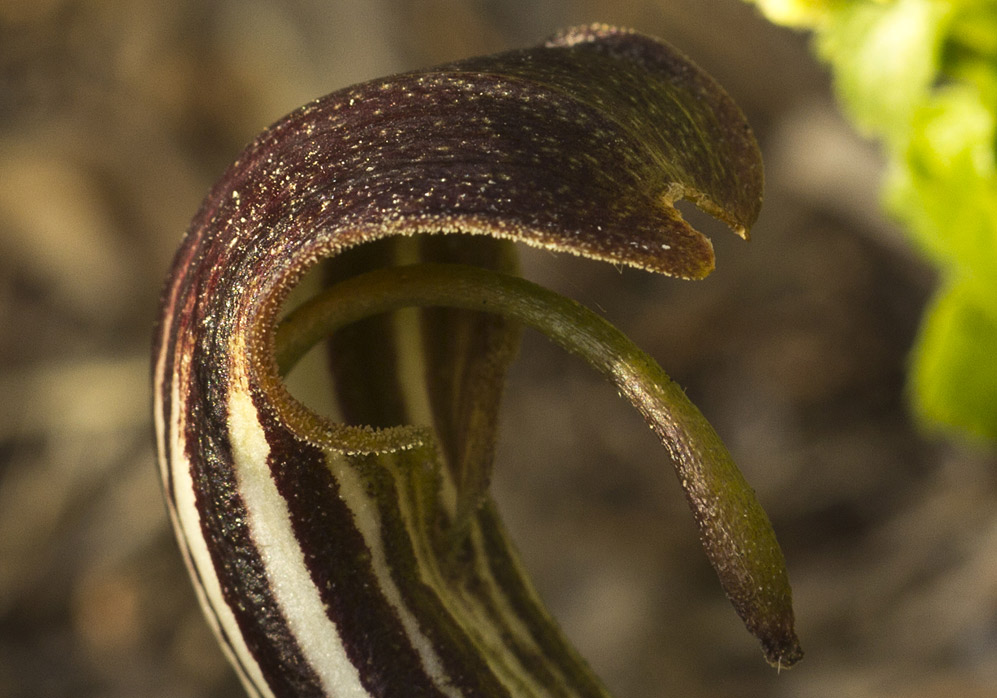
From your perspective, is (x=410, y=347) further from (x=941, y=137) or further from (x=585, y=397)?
(x=585, y=397)

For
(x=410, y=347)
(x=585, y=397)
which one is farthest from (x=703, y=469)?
(x=585, y=397)

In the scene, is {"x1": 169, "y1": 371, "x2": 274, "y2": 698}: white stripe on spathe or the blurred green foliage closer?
{"x1": 169, "y1": 371, "x2": 274, "y2": 698}: white stripe on spathe

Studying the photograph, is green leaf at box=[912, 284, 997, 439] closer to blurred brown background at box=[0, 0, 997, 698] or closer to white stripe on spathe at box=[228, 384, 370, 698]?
white stripe on spathe at box=[228, 384, 370, 698]

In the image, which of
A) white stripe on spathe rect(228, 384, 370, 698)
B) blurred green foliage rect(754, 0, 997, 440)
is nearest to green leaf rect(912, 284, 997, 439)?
blurred green foliage rect(754, 0, 997, 440)

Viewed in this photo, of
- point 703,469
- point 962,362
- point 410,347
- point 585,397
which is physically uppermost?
point 585,397

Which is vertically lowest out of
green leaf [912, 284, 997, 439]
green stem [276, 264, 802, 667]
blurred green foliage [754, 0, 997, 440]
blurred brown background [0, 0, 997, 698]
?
green stem [276, 264, 802, 667]
